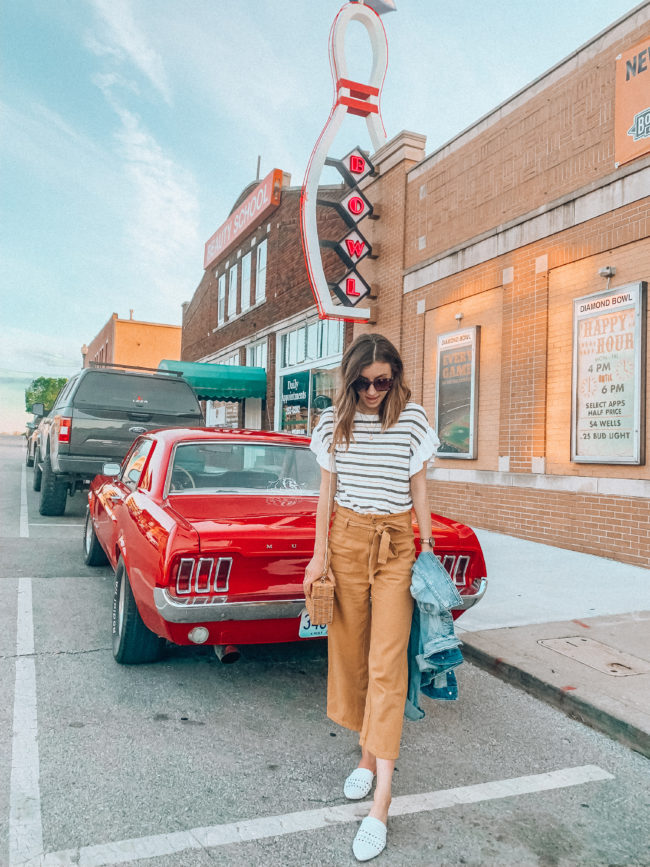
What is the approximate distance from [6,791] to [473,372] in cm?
871

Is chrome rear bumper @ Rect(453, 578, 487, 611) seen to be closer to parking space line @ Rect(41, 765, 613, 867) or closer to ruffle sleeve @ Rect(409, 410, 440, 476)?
parking space line @ Rect(41, 765, 613, 867)

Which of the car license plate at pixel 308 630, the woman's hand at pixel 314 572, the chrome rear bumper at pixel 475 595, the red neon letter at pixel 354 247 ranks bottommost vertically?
the car license plate at pixel 308 630

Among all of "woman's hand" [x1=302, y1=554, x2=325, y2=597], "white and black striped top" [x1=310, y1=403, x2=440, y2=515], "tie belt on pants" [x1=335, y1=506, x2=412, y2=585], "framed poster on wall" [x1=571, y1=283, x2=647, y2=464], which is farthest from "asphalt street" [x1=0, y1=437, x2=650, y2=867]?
"framed poster on wall" [x1=571, y1=283, x2=647, y2=464]

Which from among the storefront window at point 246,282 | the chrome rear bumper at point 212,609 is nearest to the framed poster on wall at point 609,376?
the chrome rear bumper at point 212,609

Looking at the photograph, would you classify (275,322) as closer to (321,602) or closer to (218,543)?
(218,543)

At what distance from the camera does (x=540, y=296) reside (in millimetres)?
9141

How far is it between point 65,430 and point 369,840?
7.89 m

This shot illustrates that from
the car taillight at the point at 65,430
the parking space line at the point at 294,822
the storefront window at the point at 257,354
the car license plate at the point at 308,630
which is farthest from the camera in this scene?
the storefront window at the point at 257,354

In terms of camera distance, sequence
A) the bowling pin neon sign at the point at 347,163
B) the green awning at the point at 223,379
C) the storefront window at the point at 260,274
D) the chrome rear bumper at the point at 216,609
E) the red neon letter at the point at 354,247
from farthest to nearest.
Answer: the storefront window at the point at 260,274, the green awning at the point at 223,379, the red neon letter at the point at 354,247, the bowling pin neon sign at the point at 347,163, the chrome rear bumper at the point at 216,609

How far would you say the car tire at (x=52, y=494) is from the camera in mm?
10109

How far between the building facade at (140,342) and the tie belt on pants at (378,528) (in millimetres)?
40660

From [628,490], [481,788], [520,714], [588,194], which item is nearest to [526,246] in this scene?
[588,194]

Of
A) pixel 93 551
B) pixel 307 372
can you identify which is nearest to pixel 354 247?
pixel 307 372

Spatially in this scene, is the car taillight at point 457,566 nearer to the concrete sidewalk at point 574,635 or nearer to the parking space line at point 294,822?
the concrete sidewalk at point 574,635
